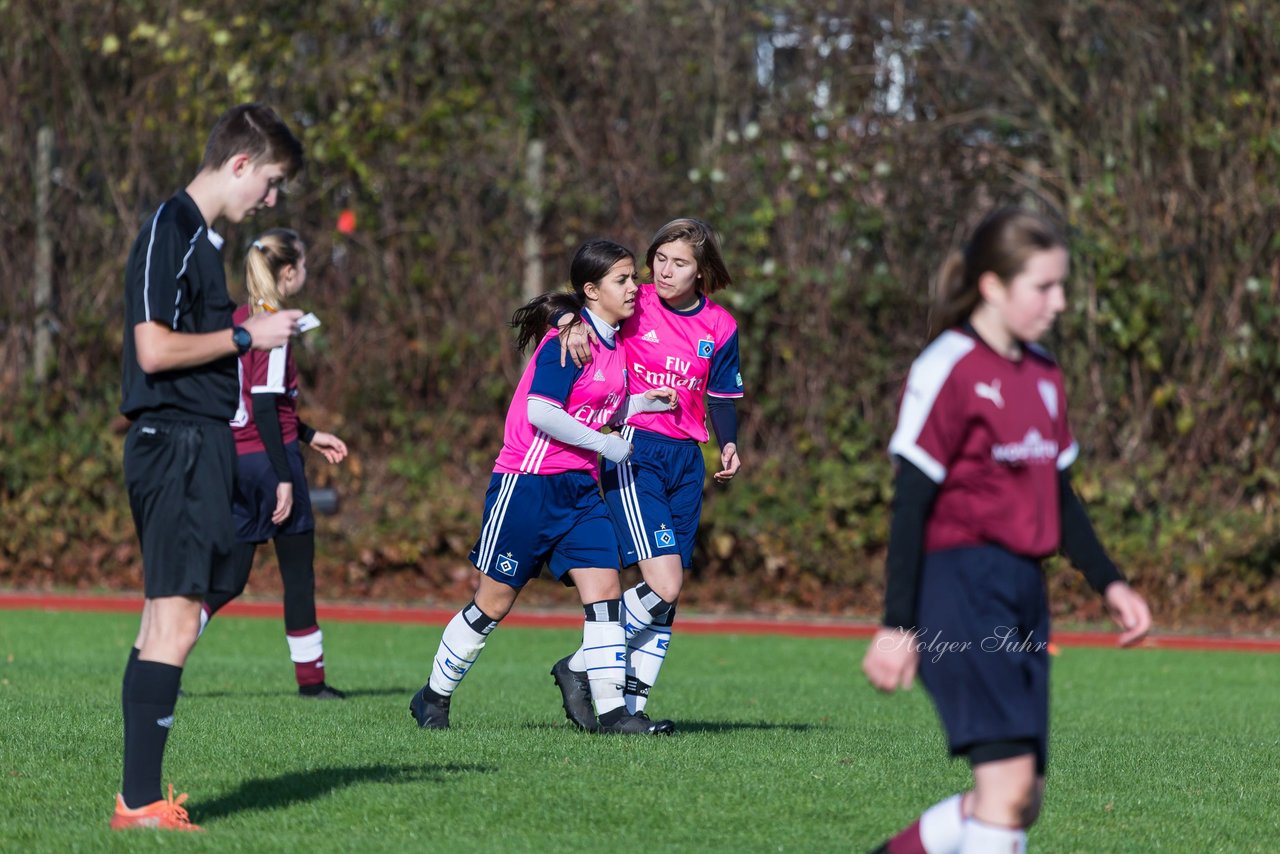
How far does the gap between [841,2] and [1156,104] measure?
9.85 ft

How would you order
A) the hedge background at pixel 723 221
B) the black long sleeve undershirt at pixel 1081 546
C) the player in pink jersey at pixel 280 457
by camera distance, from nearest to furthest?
1. the black long sleeve undershirt at pixel 1081 546
2. the player in pink jersey at pixel 280 457
3. the hedge background at pixel 723 221

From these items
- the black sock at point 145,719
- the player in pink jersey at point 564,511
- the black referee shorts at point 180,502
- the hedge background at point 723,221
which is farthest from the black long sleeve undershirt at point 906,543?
the hedge background at point 723,221

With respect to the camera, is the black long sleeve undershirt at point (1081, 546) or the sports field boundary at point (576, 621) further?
the sports field boundary at point (576, 621)

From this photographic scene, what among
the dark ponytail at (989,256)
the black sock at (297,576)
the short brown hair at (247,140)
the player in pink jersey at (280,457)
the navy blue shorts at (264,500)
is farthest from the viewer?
the black sock at (297,576)

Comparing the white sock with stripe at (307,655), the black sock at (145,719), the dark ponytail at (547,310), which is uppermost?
the dark ponytail at (547,310)

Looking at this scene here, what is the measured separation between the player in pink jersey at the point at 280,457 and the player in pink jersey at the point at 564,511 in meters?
1.03

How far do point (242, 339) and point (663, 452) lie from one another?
3066mm

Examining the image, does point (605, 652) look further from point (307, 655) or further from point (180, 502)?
point (180, 502)

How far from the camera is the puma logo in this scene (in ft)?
12.3

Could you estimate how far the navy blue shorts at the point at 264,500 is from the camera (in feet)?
25.7

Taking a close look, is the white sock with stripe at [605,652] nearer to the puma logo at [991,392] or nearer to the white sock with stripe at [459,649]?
the white sock with stripe at [459,649]

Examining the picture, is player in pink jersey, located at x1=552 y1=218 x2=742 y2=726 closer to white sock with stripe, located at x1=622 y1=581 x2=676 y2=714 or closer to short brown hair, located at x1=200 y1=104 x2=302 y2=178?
white sock with stripe, located at x1=622 y1=581 x2=676 y2=714

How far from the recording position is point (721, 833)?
4945 mm

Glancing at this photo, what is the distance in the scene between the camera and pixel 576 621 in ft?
45.3
